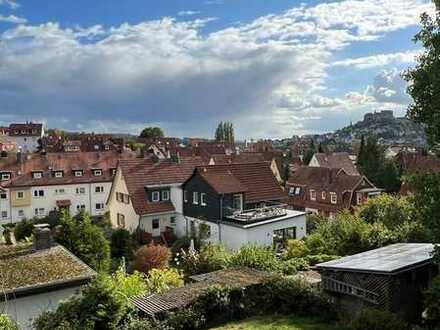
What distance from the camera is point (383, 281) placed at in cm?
1493

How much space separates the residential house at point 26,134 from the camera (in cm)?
12624

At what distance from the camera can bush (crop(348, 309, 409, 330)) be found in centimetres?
1305

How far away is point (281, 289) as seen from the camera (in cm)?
1670

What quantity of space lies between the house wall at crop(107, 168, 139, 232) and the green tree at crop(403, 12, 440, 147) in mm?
30177

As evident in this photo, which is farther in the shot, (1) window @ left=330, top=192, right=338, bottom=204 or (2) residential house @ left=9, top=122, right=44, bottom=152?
(2) residential house @ left=9, top=122, right=44, bottom=152

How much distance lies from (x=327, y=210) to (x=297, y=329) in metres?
37.6

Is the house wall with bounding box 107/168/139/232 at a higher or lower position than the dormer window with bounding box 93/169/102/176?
lower

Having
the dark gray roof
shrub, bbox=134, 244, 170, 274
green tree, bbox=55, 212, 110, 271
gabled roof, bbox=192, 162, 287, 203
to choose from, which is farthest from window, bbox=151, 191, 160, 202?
the dark gray roof

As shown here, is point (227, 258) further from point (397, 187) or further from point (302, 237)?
point (397, 187)

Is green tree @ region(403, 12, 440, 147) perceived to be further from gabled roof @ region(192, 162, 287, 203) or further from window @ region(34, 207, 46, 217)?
window @ region(34, 207, 46, 217)

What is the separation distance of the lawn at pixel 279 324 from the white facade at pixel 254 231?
14477 mm

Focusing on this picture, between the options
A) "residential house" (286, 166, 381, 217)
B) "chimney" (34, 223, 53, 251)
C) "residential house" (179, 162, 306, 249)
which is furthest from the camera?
"residential house" (286, 166, 381, 217)

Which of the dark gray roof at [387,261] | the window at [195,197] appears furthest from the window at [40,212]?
the dark gray roof at [387,261]

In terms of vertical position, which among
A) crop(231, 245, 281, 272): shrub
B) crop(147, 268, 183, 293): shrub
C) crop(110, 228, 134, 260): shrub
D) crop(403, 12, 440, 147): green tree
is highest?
crop(403, 12, 440, 147): green tree
